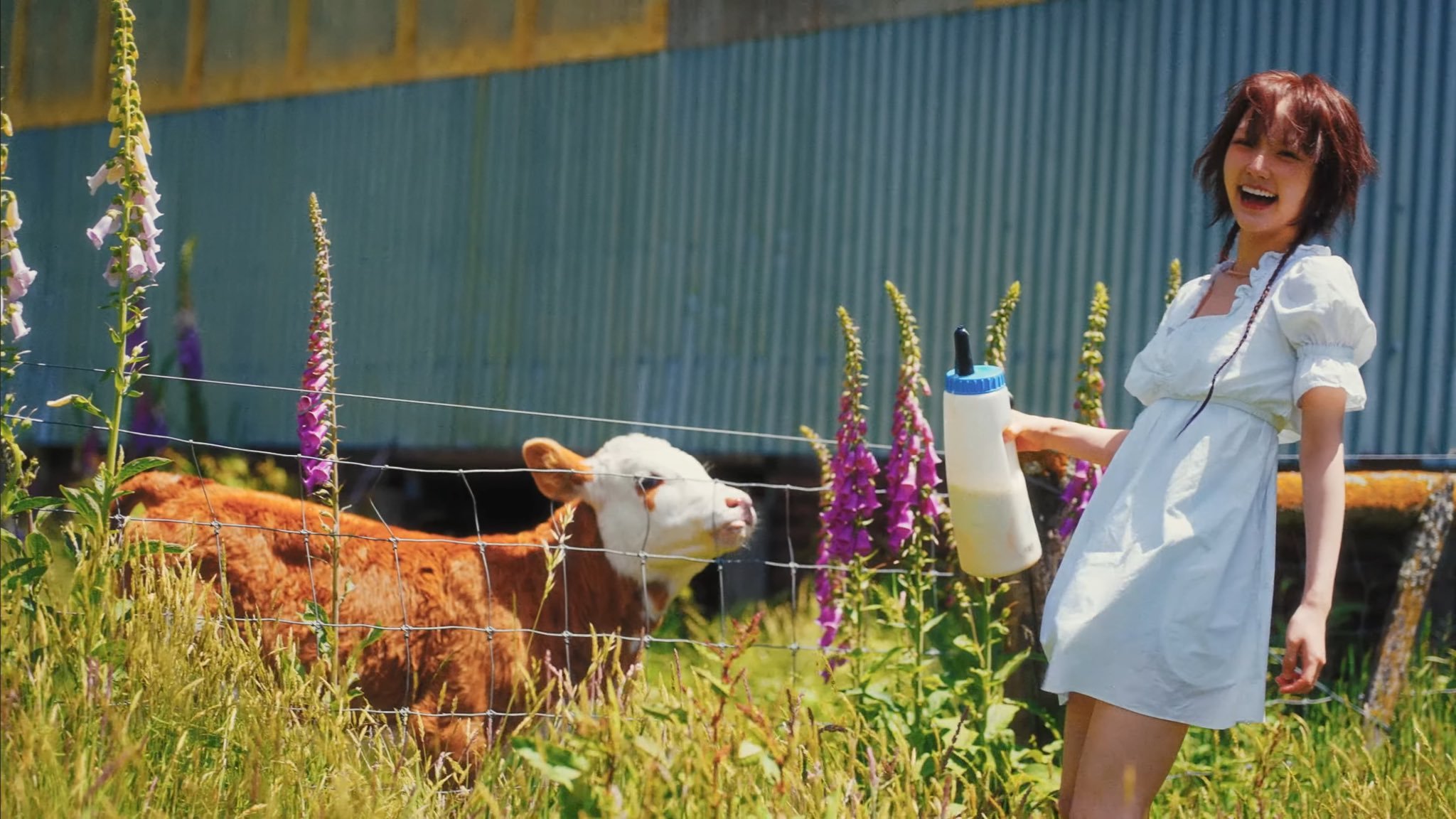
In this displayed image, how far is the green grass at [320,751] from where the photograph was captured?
220 cm

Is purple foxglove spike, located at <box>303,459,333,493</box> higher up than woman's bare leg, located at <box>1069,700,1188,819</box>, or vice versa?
purple foxglove spike, located at <box>303,459,333,493</box>

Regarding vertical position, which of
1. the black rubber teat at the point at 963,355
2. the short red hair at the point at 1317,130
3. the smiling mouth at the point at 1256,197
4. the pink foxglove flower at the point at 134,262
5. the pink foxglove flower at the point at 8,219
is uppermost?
the short red hair at the point at 1317,130

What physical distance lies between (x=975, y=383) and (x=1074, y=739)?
705 millimetres

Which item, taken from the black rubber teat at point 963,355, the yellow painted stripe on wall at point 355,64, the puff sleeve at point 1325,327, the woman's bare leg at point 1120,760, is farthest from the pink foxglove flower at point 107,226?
the yellow painted stripe on wall at point 355,64

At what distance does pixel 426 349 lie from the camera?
956 cm

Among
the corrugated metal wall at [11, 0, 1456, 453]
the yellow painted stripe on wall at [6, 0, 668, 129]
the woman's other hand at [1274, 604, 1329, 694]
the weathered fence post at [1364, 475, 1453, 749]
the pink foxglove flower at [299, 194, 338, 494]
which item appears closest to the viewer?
the woman's other hand at [1274, 604, 1329, 694]

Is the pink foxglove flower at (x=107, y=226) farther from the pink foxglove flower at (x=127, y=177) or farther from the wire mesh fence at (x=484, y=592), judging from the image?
the wire mesh fence at (x=484, y=592)

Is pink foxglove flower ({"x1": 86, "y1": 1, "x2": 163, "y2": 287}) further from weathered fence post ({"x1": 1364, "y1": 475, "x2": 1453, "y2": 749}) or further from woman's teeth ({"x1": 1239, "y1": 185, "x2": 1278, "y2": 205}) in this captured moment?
weathered fence post ({"x1": 1364, "y1": 475, "x2": 1453, "y2": 749})

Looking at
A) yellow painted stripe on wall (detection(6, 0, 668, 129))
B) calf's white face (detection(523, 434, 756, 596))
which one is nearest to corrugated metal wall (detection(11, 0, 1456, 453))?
yellow painted stripe on wall (detection(6, 0, 668, 129))

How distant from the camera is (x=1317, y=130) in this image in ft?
8.02

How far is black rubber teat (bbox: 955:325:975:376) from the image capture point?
106 inches

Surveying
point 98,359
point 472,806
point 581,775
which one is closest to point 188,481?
point 472,806

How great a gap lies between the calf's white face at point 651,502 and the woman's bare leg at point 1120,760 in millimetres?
2289

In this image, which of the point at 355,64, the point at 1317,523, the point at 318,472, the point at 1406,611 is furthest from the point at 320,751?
the point at 355,64
